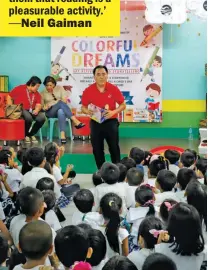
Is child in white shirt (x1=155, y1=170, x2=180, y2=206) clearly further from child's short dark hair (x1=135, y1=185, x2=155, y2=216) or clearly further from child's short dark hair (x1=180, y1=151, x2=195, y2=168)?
child's short dark hair (x1=180, y1=151, x2=195, y2=168)

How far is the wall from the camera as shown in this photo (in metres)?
8.91

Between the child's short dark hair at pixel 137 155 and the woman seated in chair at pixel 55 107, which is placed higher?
the woman seated in chair at pixel 55 107

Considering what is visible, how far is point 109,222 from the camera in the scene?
274 cm

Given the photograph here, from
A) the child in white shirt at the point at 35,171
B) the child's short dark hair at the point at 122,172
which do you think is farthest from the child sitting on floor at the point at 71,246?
the child's short dark hair at the point at 122,172

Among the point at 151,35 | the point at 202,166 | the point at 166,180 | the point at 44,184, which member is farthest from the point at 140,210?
the point at 151,35

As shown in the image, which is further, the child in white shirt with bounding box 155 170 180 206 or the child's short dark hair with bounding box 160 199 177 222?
the child in white shirt with bounding box 155 170 180 206

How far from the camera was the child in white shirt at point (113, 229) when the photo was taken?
2692 mm

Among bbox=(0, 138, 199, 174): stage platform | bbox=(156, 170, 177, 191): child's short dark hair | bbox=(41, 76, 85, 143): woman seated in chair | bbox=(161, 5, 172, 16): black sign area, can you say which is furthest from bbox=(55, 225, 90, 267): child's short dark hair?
bbox=(41, 76, 85, 143): woman seated in chair

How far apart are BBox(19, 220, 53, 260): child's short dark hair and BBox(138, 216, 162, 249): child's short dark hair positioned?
543mm

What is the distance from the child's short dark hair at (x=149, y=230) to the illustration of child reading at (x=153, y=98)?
6512 mm

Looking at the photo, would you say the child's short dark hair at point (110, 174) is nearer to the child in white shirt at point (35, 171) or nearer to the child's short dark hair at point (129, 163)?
the child in white shirt at point (35, 171)

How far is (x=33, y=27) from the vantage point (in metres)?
3.95

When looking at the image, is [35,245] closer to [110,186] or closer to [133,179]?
[110,186]

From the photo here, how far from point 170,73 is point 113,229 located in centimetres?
661
